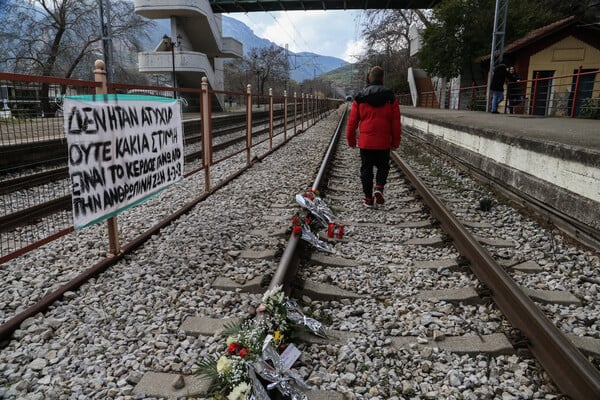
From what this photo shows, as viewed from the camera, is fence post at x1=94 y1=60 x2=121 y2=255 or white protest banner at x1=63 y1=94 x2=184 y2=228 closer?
white protest banner at x1=63 y1=94 x2=184 y2=228

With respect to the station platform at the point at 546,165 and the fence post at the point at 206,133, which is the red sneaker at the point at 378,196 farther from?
the fence post at the point at 206,133

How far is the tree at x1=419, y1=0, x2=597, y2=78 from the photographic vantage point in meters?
26.9

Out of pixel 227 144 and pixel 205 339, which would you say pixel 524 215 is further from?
pixel 227 144

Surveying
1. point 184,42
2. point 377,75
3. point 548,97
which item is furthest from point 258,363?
point 184,42

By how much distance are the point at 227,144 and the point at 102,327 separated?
10640 mm

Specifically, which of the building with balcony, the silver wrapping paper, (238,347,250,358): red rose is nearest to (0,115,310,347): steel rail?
(238,347,250,358): red rose

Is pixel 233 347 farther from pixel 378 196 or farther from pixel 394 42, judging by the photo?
pixel 394 42

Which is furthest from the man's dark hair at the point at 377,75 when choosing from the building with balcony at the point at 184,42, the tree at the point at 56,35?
the tree at the point at 56,35

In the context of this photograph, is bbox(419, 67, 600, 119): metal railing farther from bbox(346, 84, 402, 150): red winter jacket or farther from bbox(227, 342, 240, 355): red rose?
bbox(227, 342, 240, 355): red rose

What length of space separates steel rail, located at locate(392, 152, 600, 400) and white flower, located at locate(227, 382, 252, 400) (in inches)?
65.7

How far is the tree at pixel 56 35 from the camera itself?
101 feet

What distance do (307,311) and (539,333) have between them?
1.52 meters

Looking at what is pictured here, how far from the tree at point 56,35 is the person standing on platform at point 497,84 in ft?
86.3

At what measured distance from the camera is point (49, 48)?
3291 cm
